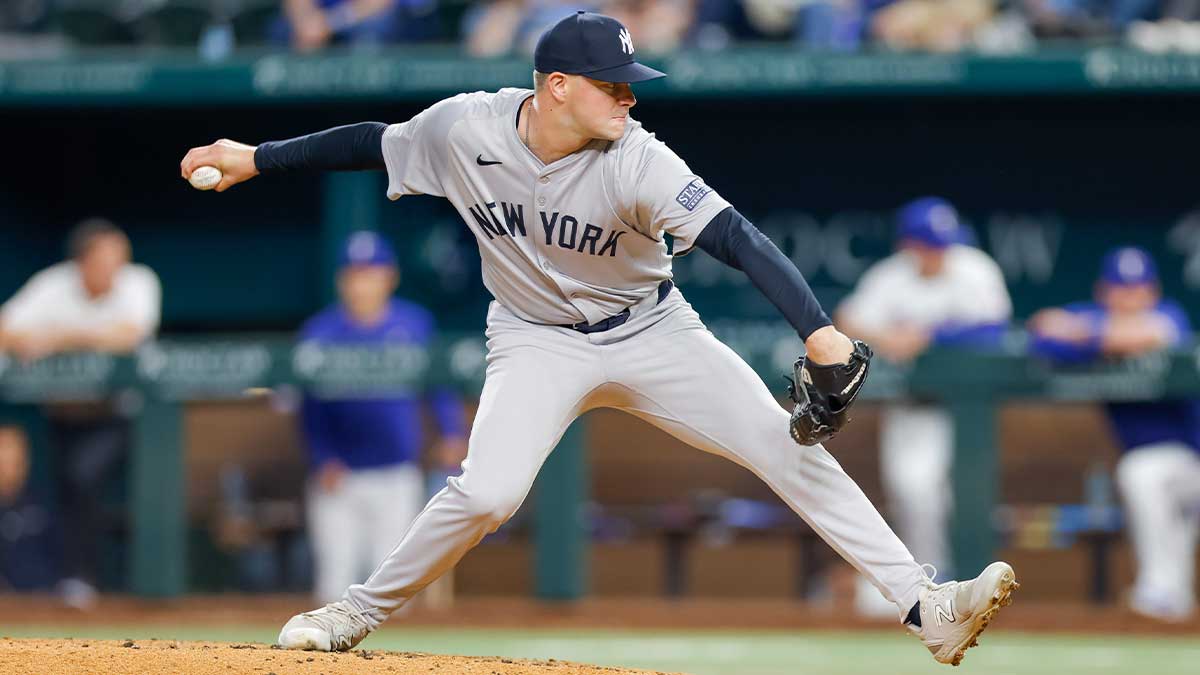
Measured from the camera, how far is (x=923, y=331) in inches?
319

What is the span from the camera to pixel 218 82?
10008mm

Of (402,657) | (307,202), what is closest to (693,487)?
(307,202)

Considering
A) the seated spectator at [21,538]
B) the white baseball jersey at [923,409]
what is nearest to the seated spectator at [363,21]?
the seated spectator at [21,538]

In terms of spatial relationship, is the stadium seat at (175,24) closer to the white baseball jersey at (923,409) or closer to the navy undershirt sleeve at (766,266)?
the white baseball jersey at (923,409)

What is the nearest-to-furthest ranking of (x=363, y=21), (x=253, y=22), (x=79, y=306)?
1. (x=79, y=306)
2. (x=363, y=21)
3. (x=253, y=22)

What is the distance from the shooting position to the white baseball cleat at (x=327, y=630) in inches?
181

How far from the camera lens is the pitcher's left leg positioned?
14.6ft

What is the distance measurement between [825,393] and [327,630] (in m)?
1.42

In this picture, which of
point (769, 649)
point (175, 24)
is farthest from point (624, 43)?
point (175, 24)

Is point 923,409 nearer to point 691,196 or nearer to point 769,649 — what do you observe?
point 769,649

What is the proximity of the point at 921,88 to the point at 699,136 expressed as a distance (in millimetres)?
1685

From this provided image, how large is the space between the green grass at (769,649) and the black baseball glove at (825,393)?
83.4 inches

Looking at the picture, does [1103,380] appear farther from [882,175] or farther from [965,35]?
[882,175]

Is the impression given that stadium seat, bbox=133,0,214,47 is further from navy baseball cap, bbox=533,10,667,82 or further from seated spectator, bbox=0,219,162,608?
navy baseball cap, bbox=533,10,667,82
